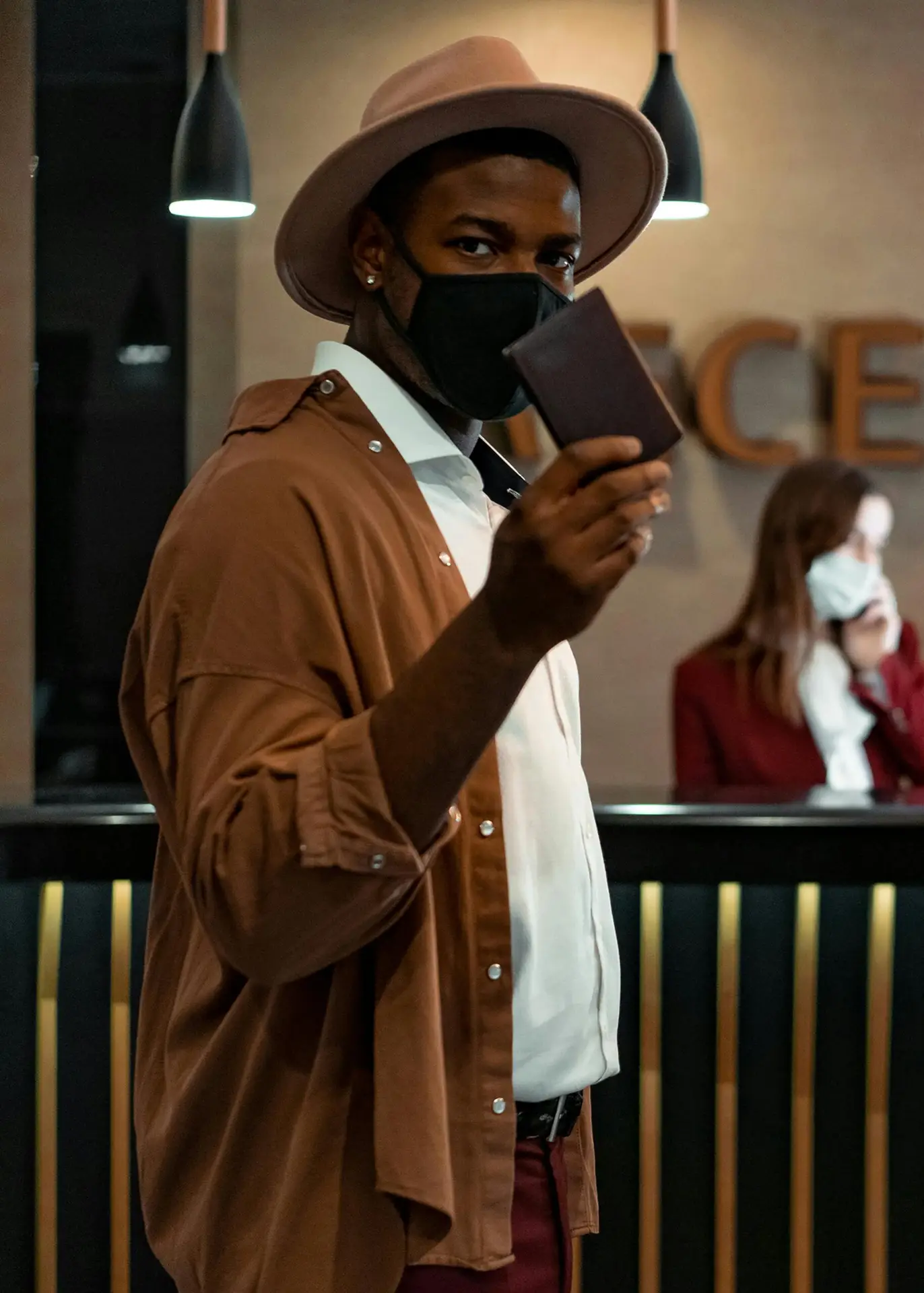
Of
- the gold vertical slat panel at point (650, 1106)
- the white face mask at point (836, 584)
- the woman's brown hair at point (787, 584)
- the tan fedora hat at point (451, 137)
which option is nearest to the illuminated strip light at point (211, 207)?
the woman's brown hair at point (787, 584)

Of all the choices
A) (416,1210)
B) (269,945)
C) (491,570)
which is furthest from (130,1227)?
(491,570)

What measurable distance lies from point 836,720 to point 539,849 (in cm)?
229

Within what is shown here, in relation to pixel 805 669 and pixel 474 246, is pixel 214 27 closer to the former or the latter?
pixel 805 669

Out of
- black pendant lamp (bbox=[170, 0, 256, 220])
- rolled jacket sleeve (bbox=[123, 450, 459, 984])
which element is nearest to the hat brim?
rolled jacket sleeve (bbox=[123, 450, 459, 984])

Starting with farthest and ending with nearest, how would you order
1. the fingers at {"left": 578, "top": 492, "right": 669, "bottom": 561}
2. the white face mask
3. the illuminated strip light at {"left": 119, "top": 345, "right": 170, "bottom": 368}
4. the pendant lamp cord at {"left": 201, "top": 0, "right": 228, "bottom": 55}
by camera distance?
the illuminated strip light at {"left": 119, "top": 345, "right": 170, "bottom": 368} < the white face mask < the pendant lamp cord at {"left": 201, "top": 0, "right": 228, "bottom": 55} < the fingers at {"left": 578, "top": 492, "right": 669, "bottom": 561}

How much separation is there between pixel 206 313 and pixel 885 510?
2.43 m

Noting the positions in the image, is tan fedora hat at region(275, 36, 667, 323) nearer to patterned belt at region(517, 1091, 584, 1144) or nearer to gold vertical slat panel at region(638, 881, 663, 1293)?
patterned belt at region(517, 1091, 584, 1144)

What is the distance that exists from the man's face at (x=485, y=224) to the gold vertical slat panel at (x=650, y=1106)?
3.85 ft

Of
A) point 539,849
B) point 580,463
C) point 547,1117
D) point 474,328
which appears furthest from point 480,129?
point 547,1117

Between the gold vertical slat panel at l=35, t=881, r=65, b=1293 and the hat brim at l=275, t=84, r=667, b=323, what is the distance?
1.11 meters

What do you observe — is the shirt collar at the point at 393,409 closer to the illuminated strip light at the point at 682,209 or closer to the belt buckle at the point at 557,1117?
the belt buckle at the point at 557,1117

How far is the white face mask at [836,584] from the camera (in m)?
3.46

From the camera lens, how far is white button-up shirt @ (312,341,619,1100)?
3.89ft

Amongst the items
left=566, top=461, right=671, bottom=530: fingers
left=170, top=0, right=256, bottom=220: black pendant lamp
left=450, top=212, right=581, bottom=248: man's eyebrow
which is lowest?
left=566, top=461, right=671, bottom=530: fingers
